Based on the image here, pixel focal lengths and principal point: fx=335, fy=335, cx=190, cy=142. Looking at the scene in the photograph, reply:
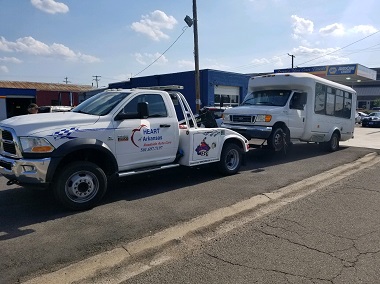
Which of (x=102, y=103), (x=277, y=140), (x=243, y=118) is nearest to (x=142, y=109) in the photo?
(x=102, y=103)

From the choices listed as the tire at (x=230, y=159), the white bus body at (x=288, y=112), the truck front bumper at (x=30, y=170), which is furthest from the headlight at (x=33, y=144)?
the white bus body at (x=288, y=112)

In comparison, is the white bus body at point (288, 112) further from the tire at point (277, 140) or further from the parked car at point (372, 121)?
the parked car at point (372, 121)

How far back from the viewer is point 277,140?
34.7ft

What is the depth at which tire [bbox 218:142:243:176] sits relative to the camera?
788cm

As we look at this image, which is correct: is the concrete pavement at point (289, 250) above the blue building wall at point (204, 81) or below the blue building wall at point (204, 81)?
below

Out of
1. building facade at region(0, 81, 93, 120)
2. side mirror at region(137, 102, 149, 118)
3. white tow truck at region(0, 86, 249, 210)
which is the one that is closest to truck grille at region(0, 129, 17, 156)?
white tow truck at region(0, 86, 249, 210)

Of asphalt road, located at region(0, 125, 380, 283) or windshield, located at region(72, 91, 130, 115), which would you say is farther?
windshield, located at region(72, 91, 130, 115)

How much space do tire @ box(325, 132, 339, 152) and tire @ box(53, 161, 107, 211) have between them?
10.1 m

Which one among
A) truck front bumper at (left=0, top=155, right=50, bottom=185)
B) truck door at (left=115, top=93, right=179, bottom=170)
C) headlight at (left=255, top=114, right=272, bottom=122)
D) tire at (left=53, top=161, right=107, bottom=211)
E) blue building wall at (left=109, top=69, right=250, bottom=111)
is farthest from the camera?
blue building wall at (left=109, top=69, right=250, bottom=111)

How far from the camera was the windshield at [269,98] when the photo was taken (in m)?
11.1

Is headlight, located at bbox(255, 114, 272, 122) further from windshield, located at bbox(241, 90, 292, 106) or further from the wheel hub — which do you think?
the wheel hub

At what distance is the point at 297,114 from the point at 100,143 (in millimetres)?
7630

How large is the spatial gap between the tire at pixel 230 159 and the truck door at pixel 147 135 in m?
1.48

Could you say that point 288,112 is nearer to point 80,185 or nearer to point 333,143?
point 333,143
